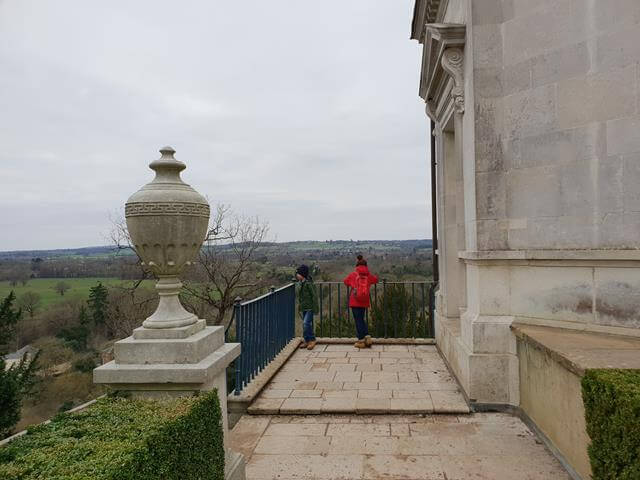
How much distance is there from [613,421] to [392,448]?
2.24 metres

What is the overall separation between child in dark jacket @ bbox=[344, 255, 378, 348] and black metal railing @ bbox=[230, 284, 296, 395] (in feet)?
4.15

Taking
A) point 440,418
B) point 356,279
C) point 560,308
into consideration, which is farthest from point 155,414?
point 356,279

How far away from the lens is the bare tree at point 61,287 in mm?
36219

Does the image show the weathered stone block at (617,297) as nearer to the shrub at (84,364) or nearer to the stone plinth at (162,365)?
the stone plinth at (162,365)

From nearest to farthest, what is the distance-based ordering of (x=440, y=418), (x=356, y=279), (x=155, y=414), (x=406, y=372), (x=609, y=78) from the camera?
(x=155, y=414), (x=609, y=78), (x=440, y=418), (x=406, y=372), (x=356, y=279)

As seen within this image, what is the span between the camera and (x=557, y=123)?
15.2 feet

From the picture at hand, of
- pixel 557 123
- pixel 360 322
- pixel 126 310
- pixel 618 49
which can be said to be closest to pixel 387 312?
Answer: pixel 360 322

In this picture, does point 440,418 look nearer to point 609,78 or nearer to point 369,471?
point 369,471

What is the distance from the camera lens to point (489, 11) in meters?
5.05

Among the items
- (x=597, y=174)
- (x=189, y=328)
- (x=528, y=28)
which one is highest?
(x=528, y=28)

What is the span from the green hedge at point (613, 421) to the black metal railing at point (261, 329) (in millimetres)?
3592

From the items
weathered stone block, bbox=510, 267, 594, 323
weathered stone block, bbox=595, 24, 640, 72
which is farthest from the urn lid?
weathered stone block, bbox=595, 24, 640, 72

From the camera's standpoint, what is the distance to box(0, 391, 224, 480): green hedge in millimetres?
1866

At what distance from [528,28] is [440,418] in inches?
176
